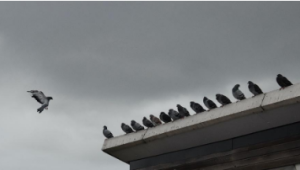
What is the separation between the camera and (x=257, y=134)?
48.0 ft

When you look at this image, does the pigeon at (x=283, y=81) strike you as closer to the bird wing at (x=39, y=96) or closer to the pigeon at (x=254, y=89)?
the pigeon at (x=254, y=89)

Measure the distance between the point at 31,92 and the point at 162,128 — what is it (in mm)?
5112

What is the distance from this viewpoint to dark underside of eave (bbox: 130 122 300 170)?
45.1ft

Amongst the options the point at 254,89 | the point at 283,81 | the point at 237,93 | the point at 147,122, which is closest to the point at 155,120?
the point at 147,122

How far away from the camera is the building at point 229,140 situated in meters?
13.7

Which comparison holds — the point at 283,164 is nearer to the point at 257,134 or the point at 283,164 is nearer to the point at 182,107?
the point at 257,134

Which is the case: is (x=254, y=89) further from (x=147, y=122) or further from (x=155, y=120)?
(x=155, y=120)

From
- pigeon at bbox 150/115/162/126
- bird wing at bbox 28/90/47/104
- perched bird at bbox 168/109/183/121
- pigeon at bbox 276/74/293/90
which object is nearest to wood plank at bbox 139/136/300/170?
perched bird at bbox 168/109/183/121

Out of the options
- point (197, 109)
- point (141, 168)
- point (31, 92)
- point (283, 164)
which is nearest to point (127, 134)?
point (141, 168)

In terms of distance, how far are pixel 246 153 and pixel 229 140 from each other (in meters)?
0.77

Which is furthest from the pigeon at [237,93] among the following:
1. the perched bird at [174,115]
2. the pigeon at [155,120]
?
the pigeon at [155,120]

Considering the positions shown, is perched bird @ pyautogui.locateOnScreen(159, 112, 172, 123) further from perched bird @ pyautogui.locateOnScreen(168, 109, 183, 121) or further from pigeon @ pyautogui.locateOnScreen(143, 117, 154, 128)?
pigeon @ pyautogui.locateOnScreen(143, 117, 154, 128)

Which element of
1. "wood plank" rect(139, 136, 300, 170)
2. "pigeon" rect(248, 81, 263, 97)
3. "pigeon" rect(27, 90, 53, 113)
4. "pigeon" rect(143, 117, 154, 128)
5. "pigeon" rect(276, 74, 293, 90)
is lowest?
"wood plank" rect(139, 136, 300, 170)

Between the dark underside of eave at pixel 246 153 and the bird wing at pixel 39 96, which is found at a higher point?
the bird wing at pixel 39 96
